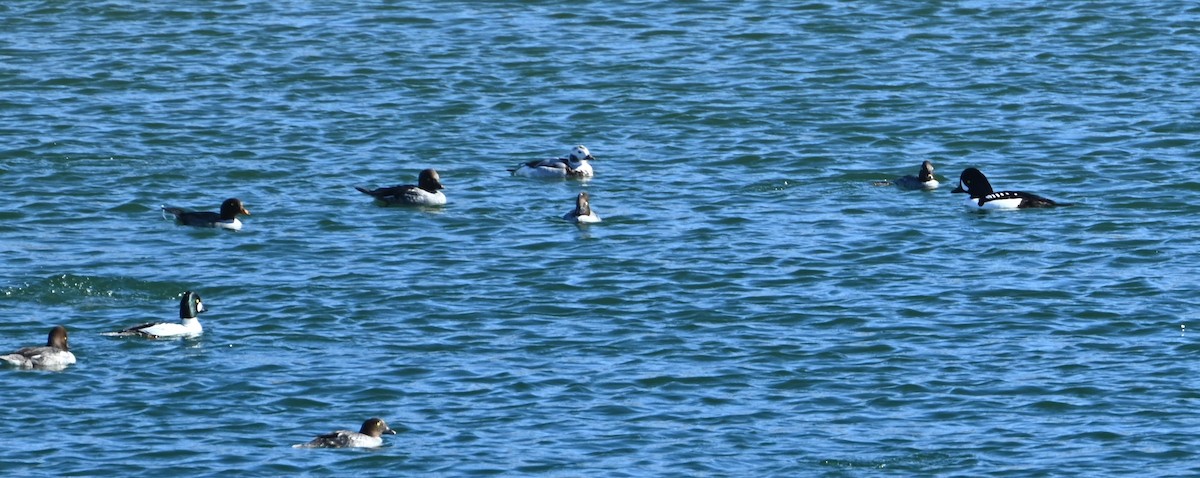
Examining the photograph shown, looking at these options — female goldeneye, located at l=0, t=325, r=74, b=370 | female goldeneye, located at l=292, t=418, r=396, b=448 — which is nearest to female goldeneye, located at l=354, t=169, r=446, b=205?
female goldeneye, located at l=0, t=325, r=74, b=370

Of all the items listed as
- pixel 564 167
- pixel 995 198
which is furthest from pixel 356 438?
pixel 995 198

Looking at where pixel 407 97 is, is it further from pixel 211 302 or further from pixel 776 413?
pixel 776 413

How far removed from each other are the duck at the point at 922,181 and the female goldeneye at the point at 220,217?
881 centimetres

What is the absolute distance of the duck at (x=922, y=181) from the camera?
3116cm

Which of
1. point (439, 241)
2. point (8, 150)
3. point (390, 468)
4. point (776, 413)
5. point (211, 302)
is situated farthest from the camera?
point (8, 150)

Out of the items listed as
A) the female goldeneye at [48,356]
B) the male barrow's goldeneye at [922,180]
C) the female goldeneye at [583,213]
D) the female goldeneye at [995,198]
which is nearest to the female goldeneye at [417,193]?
the female goldeneye at [583,213]

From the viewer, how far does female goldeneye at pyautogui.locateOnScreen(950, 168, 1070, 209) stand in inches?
1184

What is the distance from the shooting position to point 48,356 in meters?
22.4

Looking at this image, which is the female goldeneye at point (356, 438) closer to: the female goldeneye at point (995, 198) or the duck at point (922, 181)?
the female goldeneye at point (995, 198)

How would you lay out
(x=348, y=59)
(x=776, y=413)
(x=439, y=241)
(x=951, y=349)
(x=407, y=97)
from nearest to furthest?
(x=776, y=413) → (x=951, y=349) → (x=439, y=241) → (x=407, y=97) → (x=348, y=59)

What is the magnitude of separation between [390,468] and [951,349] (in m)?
6.44

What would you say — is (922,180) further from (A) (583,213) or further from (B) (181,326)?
(B) (181,326)

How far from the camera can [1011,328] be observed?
24.1 meters

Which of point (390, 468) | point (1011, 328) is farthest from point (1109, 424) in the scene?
point (390, 468)
